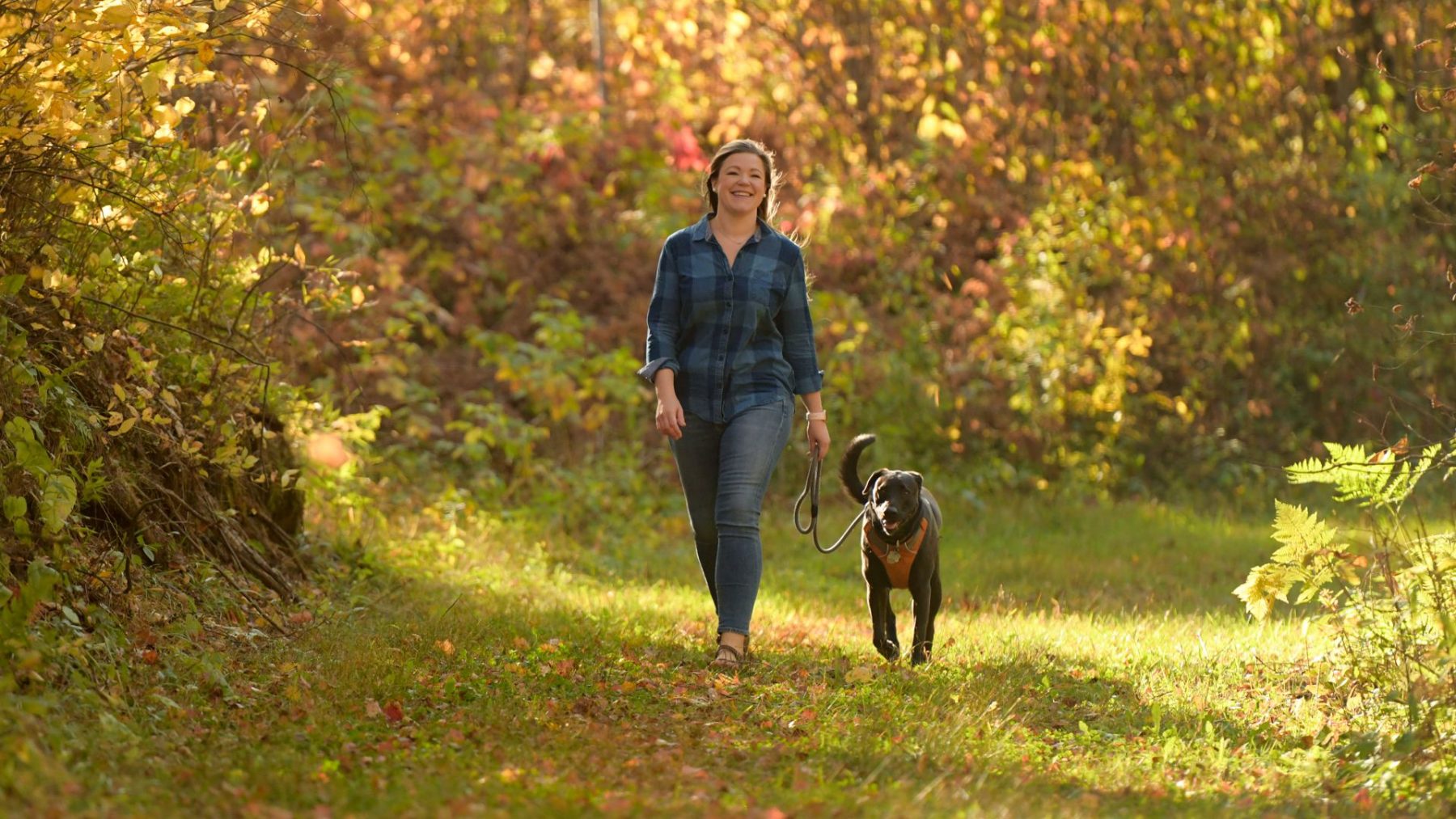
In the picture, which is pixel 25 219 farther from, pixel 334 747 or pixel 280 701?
pixel 334 747

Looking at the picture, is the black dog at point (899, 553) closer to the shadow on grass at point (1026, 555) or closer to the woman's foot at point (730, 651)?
the woman's foot at point (730, 651)

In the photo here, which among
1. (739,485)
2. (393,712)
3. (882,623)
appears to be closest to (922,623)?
(882,623)

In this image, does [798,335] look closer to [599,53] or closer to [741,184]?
[741,184]

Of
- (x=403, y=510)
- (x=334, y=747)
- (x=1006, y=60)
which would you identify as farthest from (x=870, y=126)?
(x=334, y=747)

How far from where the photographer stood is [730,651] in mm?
6023

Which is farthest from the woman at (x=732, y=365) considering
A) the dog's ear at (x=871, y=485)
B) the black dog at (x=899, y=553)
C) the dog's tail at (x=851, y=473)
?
the dog's tail at (x=851, y=473)

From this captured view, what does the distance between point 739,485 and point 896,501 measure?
0.66 meters

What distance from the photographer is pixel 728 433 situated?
20.0ft

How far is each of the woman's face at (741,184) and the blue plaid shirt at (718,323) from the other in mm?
140

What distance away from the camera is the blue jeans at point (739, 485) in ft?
19.8

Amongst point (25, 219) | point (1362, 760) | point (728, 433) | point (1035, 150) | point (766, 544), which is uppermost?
point (1035, 150)

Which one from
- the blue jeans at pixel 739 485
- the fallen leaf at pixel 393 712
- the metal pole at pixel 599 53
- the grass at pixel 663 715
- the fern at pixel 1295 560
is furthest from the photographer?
the metal pole at pixel 599 53

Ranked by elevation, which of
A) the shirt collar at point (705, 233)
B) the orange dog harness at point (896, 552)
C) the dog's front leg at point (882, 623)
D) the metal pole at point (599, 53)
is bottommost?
the dog's front leg at point (882, 623)

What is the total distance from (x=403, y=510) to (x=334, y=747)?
5.80 metres
